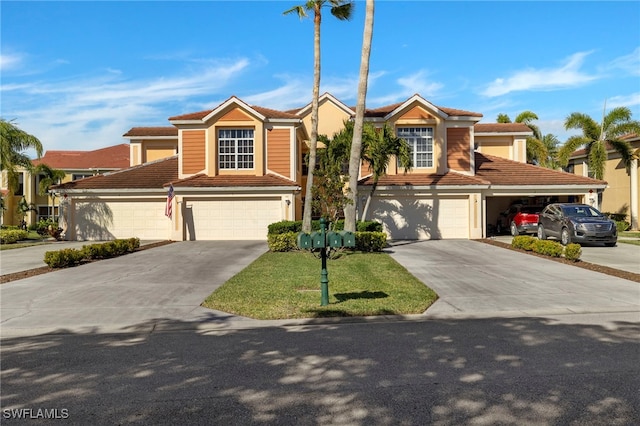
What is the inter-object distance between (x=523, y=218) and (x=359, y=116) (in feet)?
36.0

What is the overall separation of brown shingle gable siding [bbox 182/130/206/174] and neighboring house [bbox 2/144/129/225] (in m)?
22.9

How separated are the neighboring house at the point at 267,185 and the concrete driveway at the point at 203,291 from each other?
23.2 ft

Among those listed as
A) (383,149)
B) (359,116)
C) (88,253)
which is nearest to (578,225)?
(383,149)

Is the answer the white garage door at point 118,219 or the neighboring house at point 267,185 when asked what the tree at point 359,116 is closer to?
the neighboring house at point 267,185

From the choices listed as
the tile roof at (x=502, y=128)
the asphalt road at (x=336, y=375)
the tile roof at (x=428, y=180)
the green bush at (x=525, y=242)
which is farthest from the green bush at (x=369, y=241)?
the tile roof at (x=502, y=128)

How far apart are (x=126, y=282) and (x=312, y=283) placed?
4.38m

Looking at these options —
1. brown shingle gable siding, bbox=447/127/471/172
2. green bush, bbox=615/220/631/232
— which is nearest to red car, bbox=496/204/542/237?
brown shingle gable siding, bbox=447/127/471/172

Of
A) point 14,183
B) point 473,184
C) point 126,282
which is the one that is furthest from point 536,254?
point 14,183

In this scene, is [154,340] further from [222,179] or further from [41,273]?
[222,179]

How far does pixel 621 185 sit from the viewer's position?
98.7 ft

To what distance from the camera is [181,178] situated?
24.1 meters

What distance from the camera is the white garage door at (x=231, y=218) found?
22.8m

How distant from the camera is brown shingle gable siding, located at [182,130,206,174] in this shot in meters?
24.1

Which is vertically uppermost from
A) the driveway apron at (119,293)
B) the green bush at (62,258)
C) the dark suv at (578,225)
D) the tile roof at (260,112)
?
the tile roof at (260,112)
